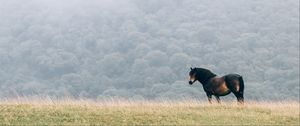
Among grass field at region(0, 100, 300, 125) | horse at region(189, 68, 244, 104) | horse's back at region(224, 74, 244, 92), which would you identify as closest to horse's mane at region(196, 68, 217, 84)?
horse at region(189, 68, 244, 104)

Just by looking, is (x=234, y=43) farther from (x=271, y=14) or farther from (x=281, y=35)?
(x=271, y=14)

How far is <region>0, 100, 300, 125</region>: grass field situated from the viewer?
56.1 feet

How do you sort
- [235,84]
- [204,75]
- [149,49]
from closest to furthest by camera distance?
[235,84] < [204,75] < [149,49]

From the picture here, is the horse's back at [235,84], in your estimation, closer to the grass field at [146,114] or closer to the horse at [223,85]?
the horse at [223,85]

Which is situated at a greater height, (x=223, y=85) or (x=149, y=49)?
(x=149, y=49)

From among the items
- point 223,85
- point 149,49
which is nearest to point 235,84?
point 223,85

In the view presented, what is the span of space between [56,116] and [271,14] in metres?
157

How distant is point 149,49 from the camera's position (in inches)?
5694

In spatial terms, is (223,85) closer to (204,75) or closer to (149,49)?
(204,75)

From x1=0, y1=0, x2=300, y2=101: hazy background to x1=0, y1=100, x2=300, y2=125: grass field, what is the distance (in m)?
58.2

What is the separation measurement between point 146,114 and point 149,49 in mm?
126312

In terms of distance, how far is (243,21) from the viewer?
561 ft

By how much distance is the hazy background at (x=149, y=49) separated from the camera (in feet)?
332

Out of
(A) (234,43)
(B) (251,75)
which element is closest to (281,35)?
(A) (234,43)
